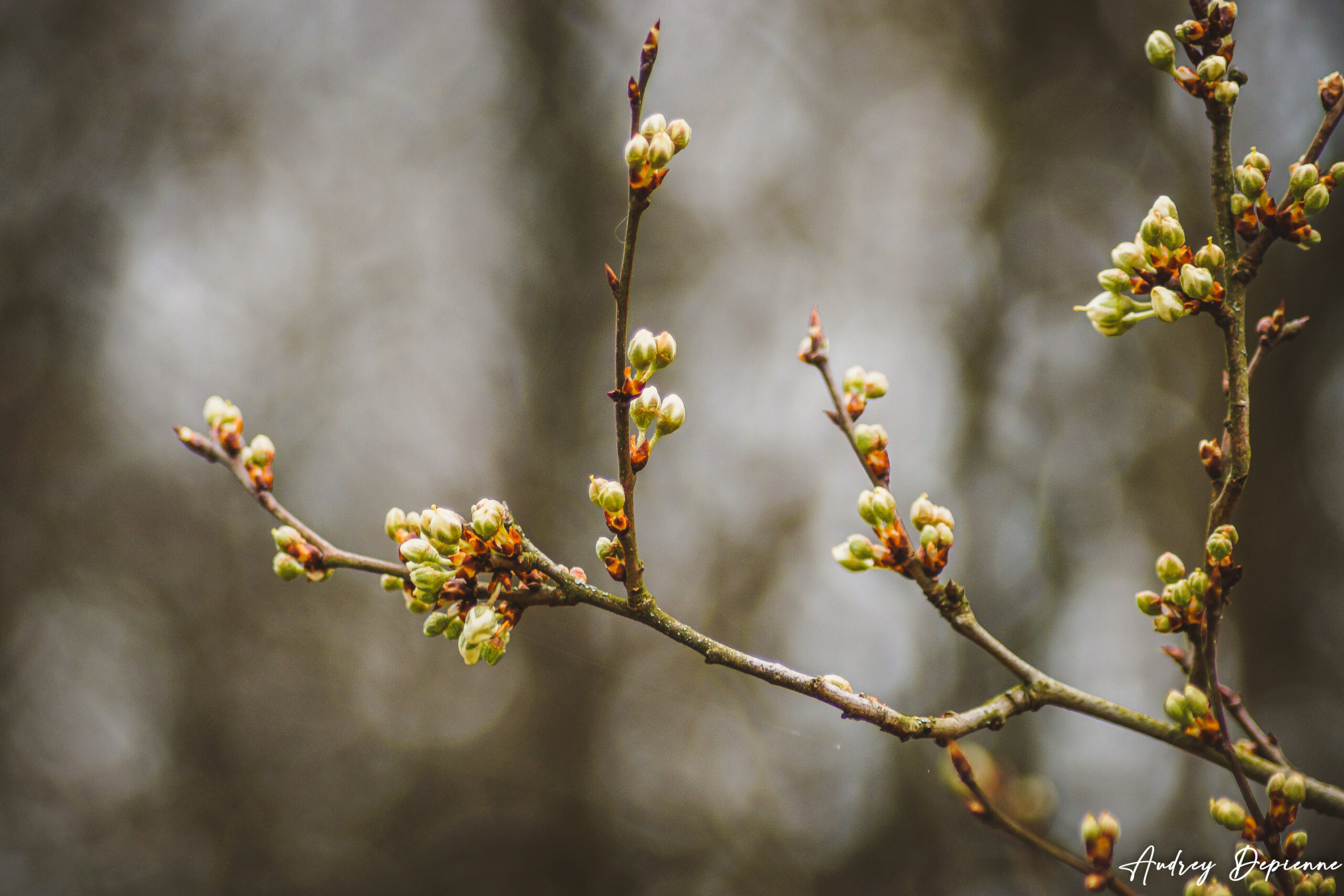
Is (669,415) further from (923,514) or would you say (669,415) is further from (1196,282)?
(1196,282)

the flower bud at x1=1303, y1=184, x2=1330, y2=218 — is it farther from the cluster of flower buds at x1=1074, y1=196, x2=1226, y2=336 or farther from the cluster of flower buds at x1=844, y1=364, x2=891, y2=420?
the cluster of flower buds at x1=844, y1=364, x2=891, y2=420

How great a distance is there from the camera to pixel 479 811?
309 cm

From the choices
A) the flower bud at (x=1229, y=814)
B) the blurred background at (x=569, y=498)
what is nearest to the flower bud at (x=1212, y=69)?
the flower bud at (x=1229, y=814)

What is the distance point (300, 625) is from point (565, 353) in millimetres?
1979

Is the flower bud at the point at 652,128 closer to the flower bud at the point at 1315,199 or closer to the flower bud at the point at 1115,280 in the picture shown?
the flower bud at the point at 1115,280

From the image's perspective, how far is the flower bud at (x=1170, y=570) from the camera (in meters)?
0.65

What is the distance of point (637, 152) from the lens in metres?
0.49

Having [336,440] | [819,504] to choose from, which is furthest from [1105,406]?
[336,440]

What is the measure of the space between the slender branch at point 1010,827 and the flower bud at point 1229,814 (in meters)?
0.13

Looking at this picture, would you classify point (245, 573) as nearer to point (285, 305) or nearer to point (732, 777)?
point (285, 305)

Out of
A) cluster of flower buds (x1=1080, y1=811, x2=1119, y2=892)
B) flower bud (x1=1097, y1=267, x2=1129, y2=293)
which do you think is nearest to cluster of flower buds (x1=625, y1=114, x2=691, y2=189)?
flower bud (x1=1097, y1=267, x2=1129, y2=293)

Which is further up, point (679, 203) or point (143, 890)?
point (679, 203)

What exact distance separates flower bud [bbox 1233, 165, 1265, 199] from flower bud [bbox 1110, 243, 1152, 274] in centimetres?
9

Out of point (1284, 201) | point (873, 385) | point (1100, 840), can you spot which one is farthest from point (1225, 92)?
point (1100, 840)
